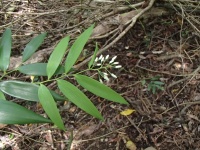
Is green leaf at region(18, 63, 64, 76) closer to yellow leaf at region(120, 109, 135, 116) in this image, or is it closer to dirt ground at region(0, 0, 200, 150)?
dirt ground at region(0, 0, 200, 150)

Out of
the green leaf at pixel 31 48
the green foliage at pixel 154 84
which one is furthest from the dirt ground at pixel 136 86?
the green leaf at pixel 31 48

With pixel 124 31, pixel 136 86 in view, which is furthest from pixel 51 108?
pixel 124 31

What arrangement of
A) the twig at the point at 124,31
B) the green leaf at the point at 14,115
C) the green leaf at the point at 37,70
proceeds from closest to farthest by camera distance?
the green leaf at the point at 14,115
the green leaf at the point at 37,70
the twig at the point at 124,31

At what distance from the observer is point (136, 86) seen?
5.45 ft

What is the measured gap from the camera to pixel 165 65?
5.80 feet

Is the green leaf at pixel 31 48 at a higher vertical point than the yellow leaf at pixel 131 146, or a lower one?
higher

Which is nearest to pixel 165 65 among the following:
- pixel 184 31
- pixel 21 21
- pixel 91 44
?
pixel 184 31

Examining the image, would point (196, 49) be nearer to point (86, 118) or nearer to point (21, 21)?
point (86, 118)

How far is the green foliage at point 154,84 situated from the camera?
1621 millimetres

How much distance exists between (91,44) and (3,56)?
1.11 m

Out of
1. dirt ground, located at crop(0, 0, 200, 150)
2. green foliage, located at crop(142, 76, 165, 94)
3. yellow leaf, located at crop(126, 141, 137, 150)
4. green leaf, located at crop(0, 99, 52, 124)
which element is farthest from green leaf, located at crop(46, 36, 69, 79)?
green foliage, located at crop(142, 76, 165, 94)

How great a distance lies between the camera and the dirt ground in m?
1.47

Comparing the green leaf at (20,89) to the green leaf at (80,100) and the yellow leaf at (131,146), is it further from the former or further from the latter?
the yellow leaf at (131,146)

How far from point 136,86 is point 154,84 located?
0.36 ft
